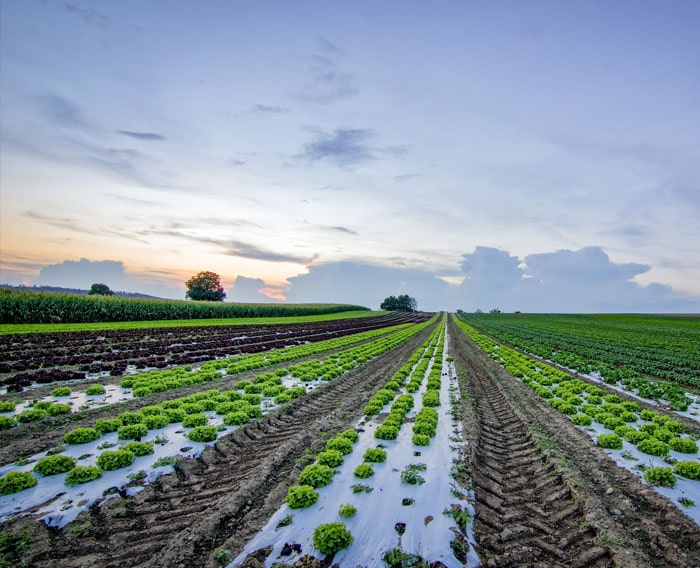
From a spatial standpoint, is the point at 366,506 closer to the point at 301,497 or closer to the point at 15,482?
the point at 301,497

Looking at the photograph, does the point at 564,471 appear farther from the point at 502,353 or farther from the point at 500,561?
the point at 502,353

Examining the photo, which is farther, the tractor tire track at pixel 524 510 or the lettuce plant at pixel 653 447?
the lettuce plant at pixel 653 447

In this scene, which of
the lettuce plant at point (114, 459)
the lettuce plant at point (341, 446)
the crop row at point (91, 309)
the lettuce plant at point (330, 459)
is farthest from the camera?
the crop row at point (91, 309)

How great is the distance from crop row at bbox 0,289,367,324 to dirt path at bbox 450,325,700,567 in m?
50.8

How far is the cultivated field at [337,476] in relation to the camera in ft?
20.2

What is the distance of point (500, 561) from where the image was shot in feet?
19.7

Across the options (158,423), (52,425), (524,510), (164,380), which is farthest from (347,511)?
(164,380)

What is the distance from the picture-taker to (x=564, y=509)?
7.48 meters

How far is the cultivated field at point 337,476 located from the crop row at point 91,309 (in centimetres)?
3040

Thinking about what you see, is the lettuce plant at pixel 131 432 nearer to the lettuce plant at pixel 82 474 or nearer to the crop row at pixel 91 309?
the lettuce plant at pixel 82 474

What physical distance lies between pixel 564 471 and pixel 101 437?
1320cm

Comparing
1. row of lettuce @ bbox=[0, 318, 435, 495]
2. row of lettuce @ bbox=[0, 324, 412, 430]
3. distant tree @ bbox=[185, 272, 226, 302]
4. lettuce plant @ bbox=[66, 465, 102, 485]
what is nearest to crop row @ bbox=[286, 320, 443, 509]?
row of lettuce @ bbox=[0, 318, 435, 495]

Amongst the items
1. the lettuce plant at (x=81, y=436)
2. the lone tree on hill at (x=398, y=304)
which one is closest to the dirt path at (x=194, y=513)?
the lettuce plant at (x=81, y=436)

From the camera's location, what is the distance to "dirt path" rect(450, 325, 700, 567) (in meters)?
6.12
